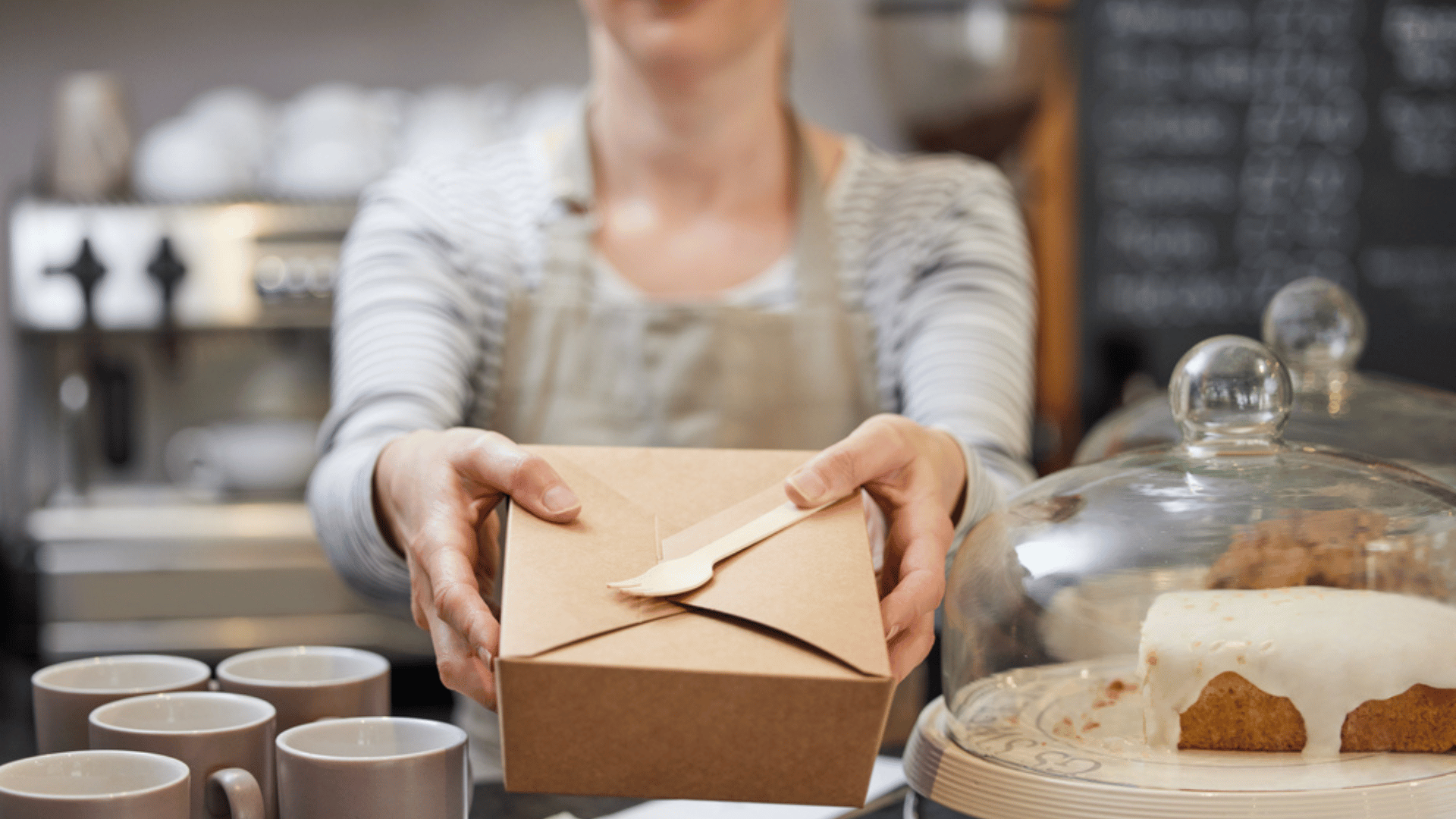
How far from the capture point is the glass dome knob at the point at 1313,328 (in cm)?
98

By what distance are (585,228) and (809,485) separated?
695mm

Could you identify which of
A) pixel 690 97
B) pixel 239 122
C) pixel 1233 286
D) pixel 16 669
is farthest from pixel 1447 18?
pixel 16 669

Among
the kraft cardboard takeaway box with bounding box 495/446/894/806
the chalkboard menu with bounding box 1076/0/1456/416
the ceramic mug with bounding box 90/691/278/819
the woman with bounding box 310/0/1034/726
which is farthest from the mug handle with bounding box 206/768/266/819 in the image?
the chalkboard menu with bounding box 1076/0/1456/416

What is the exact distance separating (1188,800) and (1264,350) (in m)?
0.27

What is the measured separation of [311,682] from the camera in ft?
2.28

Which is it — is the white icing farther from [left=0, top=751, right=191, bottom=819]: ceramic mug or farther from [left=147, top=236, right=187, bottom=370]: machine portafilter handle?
[left=147, top=236, right=187, bottom=370]: machine portafilter handle

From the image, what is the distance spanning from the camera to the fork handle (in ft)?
1.77

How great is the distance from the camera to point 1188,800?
1.87 feet

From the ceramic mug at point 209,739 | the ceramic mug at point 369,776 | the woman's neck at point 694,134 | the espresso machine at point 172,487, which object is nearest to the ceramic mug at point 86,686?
the ceramic mug at point 209,739

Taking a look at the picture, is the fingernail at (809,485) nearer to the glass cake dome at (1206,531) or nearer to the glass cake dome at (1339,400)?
the glass cake dome at (1206,531)

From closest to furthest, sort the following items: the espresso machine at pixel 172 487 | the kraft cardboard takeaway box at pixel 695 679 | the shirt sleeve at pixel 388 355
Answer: the kraft cardboard takeaway box at pixel 695 679 → the shirt sleeve at pixel 388 355 → the espresso machine at pixel 172 487

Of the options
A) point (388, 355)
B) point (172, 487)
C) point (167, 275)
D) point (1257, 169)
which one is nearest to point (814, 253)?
point (388, 355)

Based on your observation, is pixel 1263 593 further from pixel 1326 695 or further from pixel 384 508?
pixel 384 508

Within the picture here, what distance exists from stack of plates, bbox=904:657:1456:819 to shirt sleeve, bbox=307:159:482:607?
0.37m
